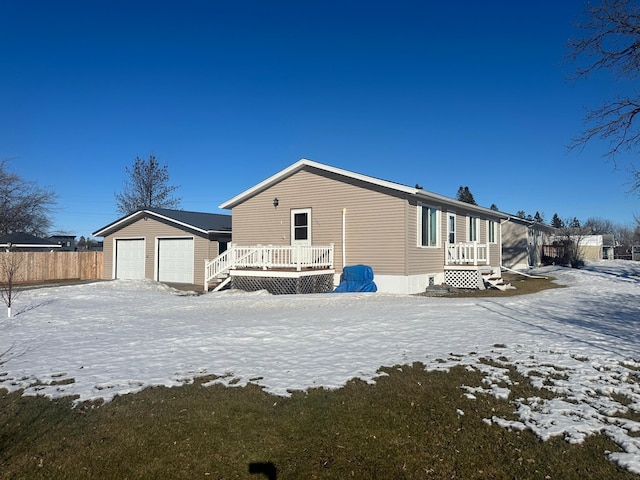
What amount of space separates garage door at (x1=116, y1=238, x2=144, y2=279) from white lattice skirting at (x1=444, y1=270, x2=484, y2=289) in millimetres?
15018

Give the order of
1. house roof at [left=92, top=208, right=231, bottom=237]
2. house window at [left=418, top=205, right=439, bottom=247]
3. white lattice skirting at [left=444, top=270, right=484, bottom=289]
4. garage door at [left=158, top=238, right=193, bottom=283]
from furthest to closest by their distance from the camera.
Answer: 1. garage door at [left=158, top=238, right=193, bottom=283]
2. house roof at [left=92, top=208, right=231, bottom=237]
3. white lattice skirting at [left=444, top=270, right=484, bottom=289]
4. house window at [left=418, top=205, right=439, bottom=247]

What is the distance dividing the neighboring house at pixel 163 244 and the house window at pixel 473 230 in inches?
454

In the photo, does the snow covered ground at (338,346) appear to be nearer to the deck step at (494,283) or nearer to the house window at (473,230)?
the deck step at (494,283)

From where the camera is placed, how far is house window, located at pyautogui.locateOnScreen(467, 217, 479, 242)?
2050 centimetres

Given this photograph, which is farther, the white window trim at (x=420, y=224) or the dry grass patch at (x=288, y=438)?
the white window trim at (x=420, y=224)

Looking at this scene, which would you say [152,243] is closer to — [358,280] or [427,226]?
[358,280]

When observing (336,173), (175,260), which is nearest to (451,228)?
(336,173)

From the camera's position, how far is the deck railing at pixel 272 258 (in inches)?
595

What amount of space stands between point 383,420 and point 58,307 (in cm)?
1120

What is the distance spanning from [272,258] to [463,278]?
7.59 m

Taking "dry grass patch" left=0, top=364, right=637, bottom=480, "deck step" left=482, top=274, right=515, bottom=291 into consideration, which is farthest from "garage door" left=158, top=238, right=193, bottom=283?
"dry grass patch" left=0, top=364, right=637, bottom=480

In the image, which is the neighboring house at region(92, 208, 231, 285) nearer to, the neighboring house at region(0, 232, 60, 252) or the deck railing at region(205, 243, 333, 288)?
the deck railing at region(205, 243, 333, 288)

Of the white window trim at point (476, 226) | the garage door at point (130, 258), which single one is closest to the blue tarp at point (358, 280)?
the white window trim at point (476, 226)

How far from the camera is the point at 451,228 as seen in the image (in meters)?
18.5
